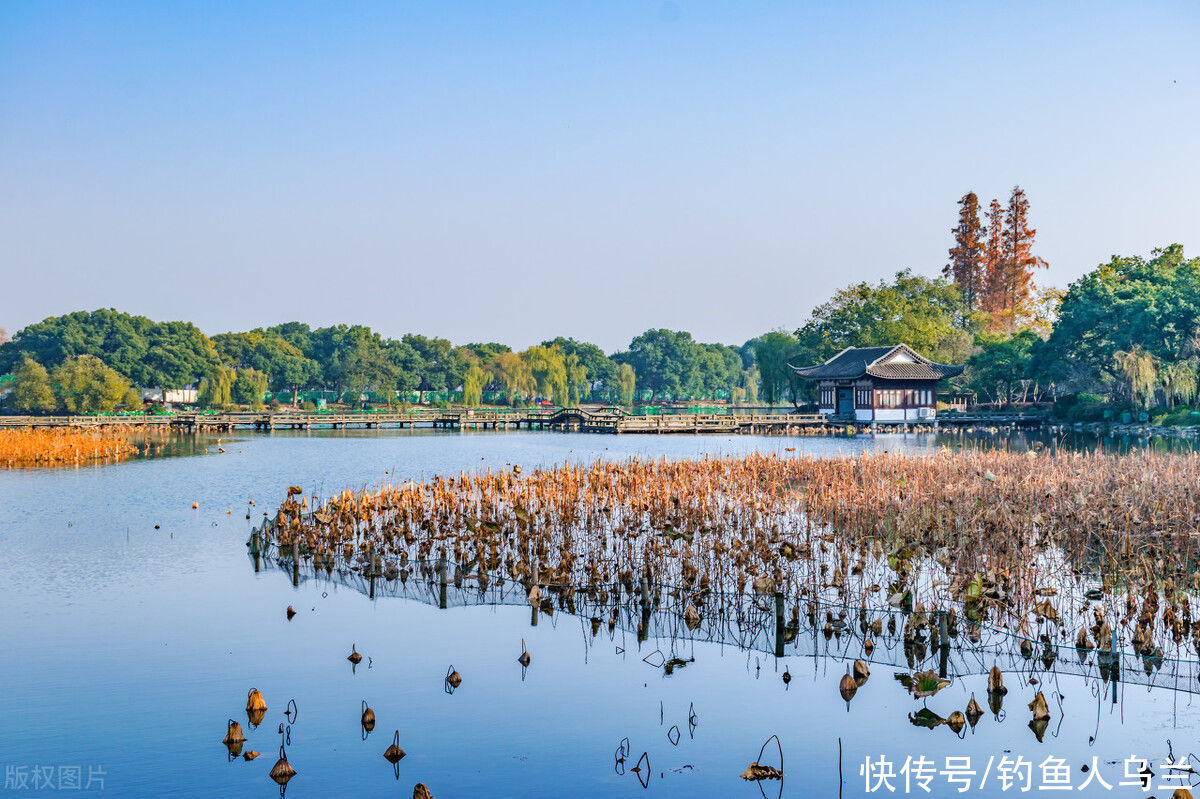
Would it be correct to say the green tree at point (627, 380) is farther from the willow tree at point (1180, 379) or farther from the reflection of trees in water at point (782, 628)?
the reflection of trees in water at point (782, 628)

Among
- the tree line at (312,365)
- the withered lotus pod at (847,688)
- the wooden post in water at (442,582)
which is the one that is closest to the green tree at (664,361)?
the tree line at (312,365)

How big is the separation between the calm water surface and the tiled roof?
4421cm

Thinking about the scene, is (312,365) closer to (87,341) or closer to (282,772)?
(87,341)

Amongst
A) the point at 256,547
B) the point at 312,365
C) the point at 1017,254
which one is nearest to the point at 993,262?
the point at 1017,254

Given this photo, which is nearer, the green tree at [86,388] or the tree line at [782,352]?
the tree line at [782,352]

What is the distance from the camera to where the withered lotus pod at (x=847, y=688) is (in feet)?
29.0

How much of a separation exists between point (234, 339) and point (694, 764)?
3305 inches

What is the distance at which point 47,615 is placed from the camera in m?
12.3

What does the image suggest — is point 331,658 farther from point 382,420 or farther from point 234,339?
point 234,339

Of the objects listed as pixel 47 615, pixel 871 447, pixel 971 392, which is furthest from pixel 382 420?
pixel 47 615

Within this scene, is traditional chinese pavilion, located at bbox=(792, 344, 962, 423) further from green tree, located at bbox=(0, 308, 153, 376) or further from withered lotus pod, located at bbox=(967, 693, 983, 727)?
green tree, located at bbox=(0, 308, 153, 376)

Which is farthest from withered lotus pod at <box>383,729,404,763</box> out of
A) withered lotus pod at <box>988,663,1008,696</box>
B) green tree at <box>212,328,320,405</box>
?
green tree at <box>212,328,320,405</box>

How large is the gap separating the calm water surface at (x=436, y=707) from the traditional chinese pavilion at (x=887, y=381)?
4453cm

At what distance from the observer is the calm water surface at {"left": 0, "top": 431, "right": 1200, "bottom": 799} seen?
7.49 m
